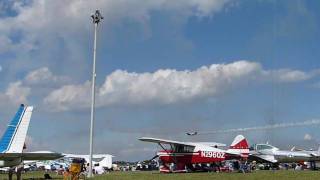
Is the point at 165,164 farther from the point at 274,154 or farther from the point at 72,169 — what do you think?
the point at 72,169

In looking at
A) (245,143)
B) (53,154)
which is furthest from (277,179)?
(245,143)

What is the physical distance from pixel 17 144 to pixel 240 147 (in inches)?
1258

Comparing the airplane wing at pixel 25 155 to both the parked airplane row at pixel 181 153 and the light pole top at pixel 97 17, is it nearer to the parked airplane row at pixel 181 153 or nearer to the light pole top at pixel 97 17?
the parked airplane row at pixel 181 153

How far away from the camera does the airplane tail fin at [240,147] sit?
204 ft

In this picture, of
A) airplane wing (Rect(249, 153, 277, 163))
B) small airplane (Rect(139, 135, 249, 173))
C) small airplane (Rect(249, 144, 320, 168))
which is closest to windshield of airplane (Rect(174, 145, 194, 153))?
small airplane (Rect(139, 135, 249, 173))

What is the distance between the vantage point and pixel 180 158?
59.6 meters

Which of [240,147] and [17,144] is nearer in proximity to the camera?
[17,144]

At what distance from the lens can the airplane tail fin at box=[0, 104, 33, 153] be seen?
1548 inches

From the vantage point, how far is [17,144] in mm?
39562

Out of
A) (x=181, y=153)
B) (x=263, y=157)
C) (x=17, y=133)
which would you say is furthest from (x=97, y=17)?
(x=263, y=157)

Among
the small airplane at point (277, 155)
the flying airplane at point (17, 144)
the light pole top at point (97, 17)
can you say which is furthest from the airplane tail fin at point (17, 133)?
the small airplane at point (277, 155)

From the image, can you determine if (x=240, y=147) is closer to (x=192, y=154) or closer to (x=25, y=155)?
(x=192, y=154)

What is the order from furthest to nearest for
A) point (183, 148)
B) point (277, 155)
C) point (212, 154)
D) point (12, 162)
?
1. point (277, 155)
2. point (183, 148)
3. point (212, 154)
4. point (12, 162)

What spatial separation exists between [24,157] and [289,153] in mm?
44240
